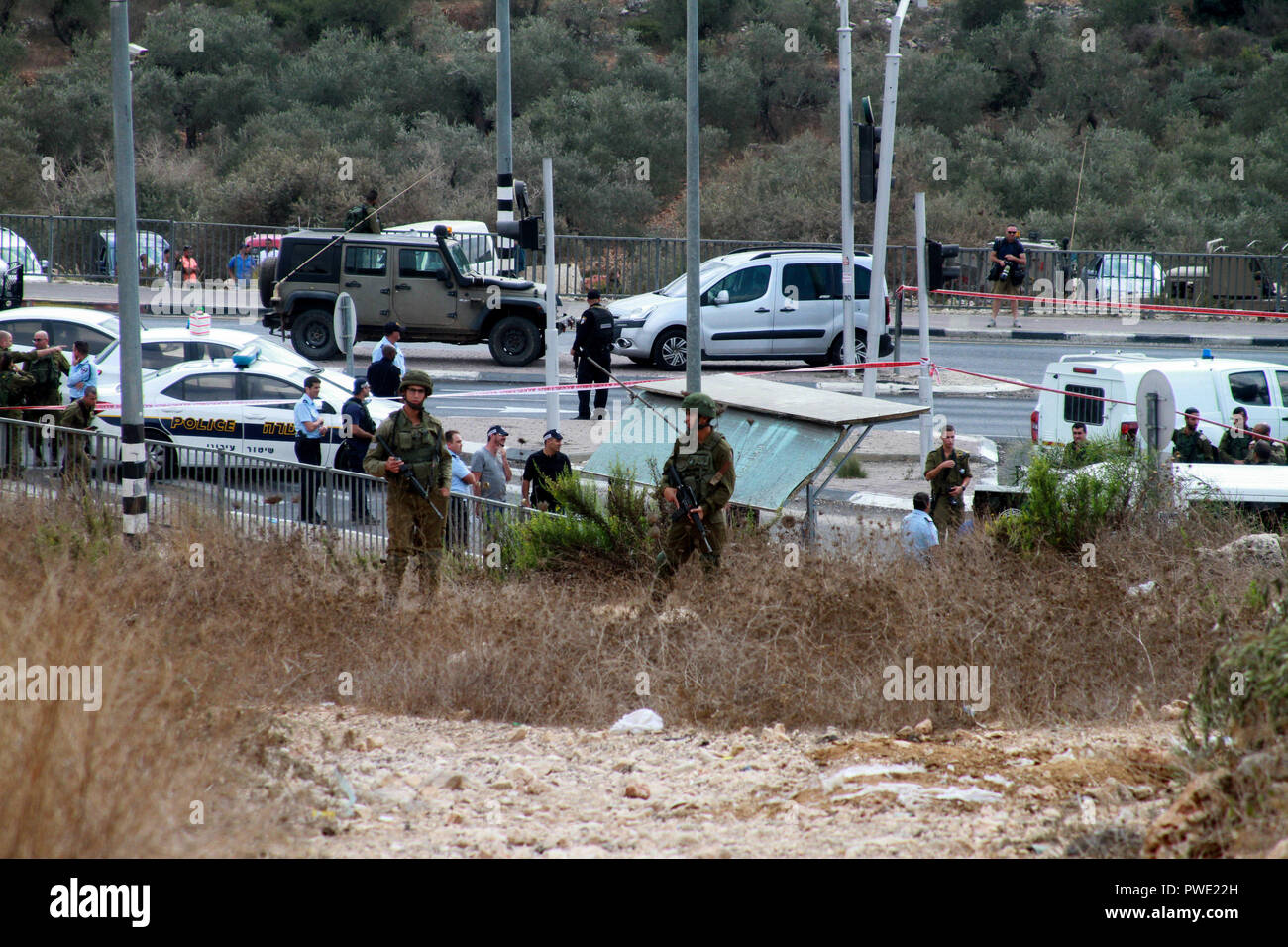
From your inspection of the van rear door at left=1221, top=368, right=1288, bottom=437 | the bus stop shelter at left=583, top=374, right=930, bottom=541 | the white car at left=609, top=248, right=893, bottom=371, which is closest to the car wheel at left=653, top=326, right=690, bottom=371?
the white car at left=609, top=248, right=893, bottom=371

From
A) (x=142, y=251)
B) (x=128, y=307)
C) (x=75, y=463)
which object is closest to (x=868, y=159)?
(x=128, y=307)

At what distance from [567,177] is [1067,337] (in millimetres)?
16136

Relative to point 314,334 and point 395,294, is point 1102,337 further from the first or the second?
point 314,334

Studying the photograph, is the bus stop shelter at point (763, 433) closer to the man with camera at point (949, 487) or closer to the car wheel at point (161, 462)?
the man with camera at point (949, 487)

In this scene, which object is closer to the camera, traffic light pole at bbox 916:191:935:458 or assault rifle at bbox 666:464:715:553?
assault rifle at bbox 666:464:715:553

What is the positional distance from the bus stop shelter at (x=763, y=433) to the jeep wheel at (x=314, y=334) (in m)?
10.1

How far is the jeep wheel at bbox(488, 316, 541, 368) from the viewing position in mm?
21641

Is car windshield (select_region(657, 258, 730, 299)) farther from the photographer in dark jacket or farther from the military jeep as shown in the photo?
the photographer in dark jacket

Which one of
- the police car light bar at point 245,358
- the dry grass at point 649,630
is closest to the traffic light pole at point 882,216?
the dry grass at point 649,630

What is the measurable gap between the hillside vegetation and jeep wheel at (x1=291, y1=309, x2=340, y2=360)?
698 cm

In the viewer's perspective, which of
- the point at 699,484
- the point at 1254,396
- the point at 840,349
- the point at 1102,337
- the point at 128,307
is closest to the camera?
the point at 699,484

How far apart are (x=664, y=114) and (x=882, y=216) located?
2504 cm

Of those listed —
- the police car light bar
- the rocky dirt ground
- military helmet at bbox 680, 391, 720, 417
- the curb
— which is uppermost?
the curb

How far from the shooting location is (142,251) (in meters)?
26.1
